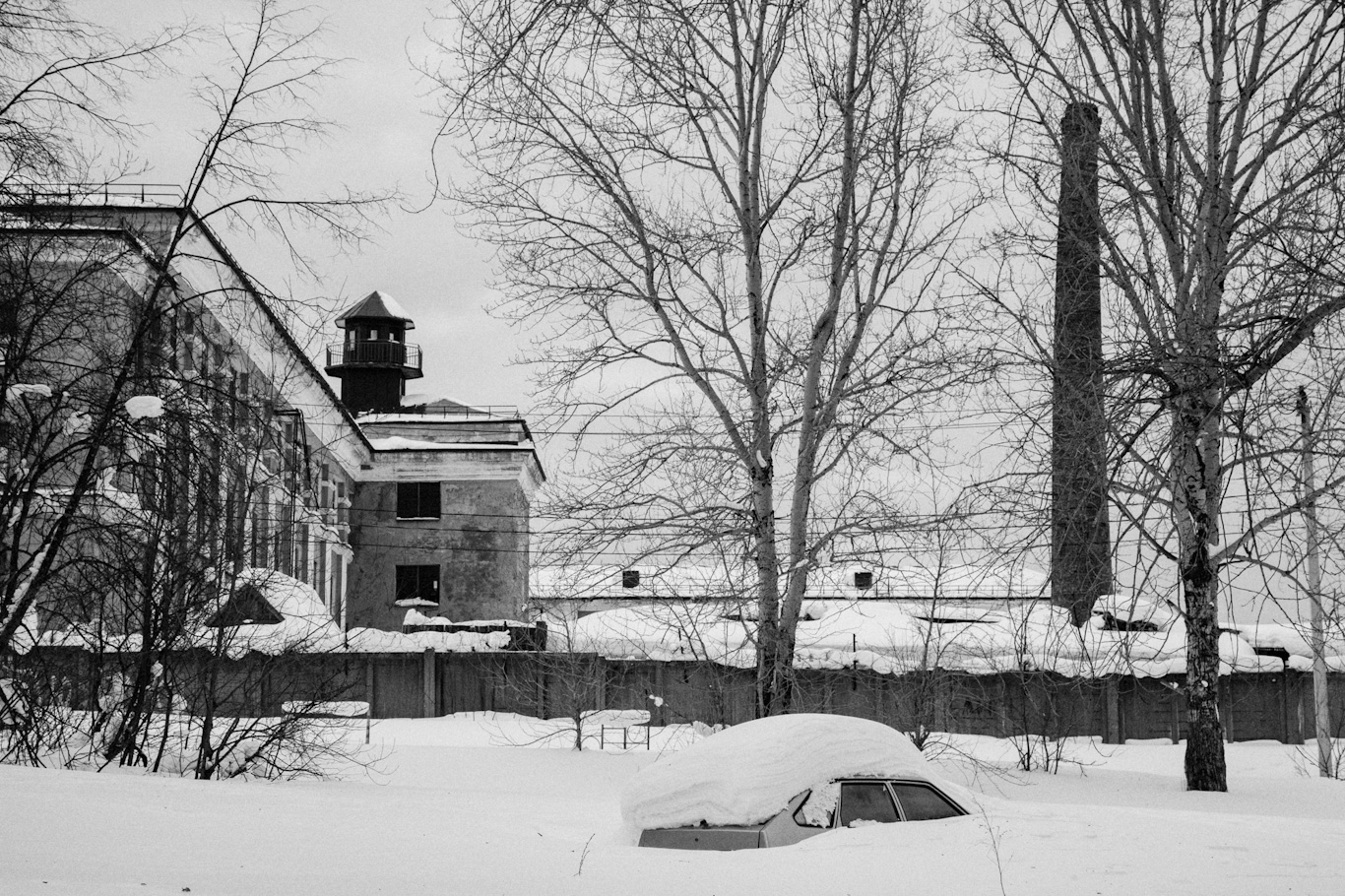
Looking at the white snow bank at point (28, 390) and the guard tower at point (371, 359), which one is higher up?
the guard tower at point (371, 359)

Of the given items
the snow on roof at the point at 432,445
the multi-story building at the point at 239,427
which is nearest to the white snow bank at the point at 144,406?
the multi-story building at the point at 239,427

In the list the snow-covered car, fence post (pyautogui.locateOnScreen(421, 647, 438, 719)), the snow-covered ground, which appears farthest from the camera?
fence post (pyautogui.locateOnScreen(421, 647, 438, 719))

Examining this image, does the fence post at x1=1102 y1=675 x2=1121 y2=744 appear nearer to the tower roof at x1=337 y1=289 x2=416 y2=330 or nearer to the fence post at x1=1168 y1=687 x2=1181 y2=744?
the fence post at x1=1168 y1=687 x2=1181 y2=744

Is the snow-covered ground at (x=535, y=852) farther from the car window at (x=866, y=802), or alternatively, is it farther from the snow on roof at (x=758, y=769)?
the snow on roof at (x=758, y=769)

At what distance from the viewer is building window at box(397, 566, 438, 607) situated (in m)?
53.4

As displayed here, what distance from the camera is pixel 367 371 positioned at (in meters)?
61.2

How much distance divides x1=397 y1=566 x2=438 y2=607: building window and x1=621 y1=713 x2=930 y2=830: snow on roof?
44125 millimetres

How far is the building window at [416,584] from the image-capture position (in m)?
53.4

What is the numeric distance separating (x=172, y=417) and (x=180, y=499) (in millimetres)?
2148

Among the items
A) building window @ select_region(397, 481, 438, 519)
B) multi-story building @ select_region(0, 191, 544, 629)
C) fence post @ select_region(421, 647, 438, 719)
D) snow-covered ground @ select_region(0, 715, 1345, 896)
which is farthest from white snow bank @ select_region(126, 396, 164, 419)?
building window @ select_region(397, 481, 438, 519)

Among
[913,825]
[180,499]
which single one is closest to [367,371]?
[180,499]

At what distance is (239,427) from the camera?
17969 mm

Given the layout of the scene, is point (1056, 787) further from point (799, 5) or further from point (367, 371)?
point (367, 371)

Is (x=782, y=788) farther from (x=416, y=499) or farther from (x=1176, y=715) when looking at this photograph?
(x=416, y=499)
